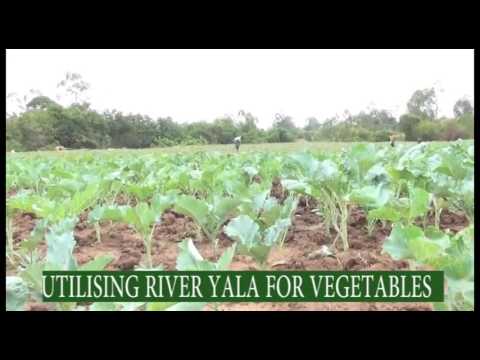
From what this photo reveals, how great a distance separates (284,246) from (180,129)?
2016cm

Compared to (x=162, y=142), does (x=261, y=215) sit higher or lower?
lower

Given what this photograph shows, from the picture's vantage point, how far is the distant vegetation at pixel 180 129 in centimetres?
1831

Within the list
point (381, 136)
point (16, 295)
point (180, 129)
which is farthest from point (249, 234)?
point (180, 129)

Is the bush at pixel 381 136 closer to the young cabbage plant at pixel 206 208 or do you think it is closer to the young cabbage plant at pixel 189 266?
the young cabbage plant at pixel 206 208

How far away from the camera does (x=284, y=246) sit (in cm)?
252

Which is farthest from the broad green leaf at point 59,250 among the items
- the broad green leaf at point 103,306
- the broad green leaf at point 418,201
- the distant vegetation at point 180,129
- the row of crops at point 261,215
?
the distant vegetation at point 180,129

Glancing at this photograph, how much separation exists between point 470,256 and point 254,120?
18679 millimetres

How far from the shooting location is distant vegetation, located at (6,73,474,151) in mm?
18312

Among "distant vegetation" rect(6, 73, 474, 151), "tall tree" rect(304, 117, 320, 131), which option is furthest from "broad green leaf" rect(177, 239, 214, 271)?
"tall tree" rect(304, 117, 320, 131)

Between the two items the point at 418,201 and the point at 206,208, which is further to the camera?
the point at 206,208

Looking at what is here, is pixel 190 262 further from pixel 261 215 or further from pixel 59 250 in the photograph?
pixel 261 215

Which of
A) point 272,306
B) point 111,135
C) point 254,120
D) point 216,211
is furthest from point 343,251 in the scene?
point 111,135
